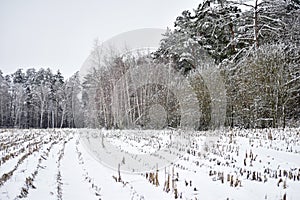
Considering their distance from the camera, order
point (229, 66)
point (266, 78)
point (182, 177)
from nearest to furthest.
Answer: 1. point (182, 177)
2. point (266, 78)
3. point (229, 66)

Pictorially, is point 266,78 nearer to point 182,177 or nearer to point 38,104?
point 182,177

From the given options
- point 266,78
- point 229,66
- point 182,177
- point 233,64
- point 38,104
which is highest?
point 233,64

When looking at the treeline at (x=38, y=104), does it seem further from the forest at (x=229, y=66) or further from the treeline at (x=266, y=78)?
the treeline at (x=266, y=78)

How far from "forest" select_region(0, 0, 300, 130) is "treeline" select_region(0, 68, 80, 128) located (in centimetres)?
43

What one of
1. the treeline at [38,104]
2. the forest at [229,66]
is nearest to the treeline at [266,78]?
the forest at [229,66]

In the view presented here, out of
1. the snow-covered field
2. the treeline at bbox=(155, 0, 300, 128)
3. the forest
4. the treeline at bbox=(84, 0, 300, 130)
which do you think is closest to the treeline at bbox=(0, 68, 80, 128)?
the forest

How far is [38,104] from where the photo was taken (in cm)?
5762

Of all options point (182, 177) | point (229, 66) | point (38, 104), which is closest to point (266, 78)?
point (229, 66)

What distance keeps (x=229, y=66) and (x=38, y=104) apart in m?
50.2

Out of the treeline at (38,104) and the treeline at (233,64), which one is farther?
the treeline at (38,104)

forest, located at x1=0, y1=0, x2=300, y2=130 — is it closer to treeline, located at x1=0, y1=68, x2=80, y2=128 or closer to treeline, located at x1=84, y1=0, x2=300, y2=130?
treeline, located at x1=84, y1=0, x2=300, y2=130

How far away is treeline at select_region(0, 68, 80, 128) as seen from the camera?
184 ft

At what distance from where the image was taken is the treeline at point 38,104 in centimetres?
5606

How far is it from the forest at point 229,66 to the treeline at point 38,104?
1.41ft
